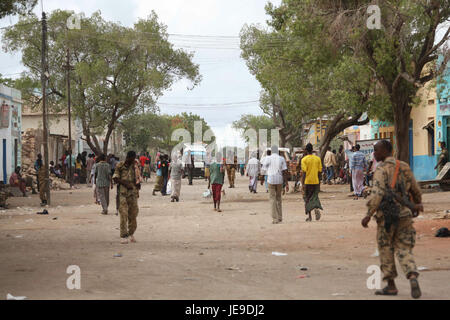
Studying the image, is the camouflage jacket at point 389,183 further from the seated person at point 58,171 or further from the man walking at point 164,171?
the seated person at point 58,171

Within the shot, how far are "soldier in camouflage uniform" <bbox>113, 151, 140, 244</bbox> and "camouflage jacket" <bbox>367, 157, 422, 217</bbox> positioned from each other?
6.12m

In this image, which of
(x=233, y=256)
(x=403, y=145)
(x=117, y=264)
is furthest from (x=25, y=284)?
(x=403, y=145)

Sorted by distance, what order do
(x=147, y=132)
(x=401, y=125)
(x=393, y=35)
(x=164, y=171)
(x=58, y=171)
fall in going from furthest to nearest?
(x=147, y=132) → (x=58, y=171) → (x=164, y=171) → (x=401, y=125) → (x=393, y=35)

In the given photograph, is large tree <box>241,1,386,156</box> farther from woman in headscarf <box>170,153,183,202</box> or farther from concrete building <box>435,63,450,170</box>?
woman in headscarf <box>170,153,183,202</box>

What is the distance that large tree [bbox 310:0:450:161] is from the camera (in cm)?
1852

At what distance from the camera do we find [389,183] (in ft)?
23.9

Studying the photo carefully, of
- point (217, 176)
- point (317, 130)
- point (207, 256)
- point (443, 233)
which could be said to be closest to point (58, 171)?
point (217, 176)

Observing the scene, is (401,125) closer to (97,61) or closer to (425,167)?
(425,167)

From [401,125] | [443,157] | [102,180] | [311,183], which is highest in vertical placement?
[401,125]

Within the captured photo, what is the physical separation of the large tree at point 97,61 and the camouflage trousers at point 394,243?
39.8 meters

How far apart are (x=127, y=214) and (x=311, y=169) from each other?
17.1ft

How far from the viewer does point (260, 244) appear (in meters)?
12.0

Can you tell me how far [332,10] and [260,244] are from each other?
9.73 meters
